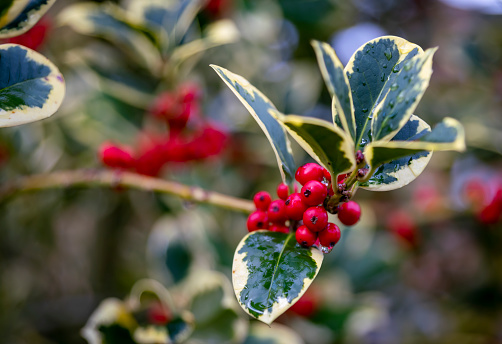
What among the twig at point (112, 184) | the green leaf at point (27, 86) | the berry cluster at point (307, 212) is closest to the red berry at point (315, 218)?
the berry cluster at point (307, 212)

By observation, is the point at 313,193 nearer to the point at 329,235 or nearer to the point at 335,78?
the point at 329,235

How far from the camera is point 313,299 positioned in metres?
1.61

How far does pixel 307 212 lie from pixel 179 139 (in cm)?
77

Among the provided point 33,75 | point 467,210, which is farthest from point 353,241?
point 33,75

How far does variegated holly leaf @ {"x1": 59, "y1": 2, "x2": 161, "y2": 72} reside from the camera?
129 centimetres

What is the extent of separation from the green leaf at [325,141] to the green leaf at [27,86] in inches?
16.2

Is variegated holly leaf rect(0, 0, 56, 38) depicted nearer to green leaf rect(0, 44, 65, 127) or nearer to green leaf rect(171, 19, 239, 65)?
green leaf rect(0, 44, 65, 127)

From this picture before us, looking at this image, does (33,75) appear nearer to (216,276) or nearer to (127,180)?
(127,180)

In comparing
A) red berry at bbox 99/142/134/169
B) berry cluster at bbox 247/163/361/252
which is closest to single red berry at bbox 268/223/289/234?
berry cluster at bbox 247/163/361/252

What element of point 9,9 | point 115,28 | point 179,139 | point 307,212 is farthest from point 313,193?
point 115,28

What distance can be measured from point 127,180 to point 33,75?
0.32 meters

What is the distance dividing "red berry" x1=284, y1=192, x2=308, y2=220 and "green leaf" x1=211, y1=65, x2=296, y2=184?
66 mm

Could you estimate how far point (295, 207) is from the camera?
690mm

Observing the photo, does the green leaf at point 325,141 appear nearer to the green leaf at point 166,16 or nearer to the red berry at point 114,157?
the red berry at point 114,157
